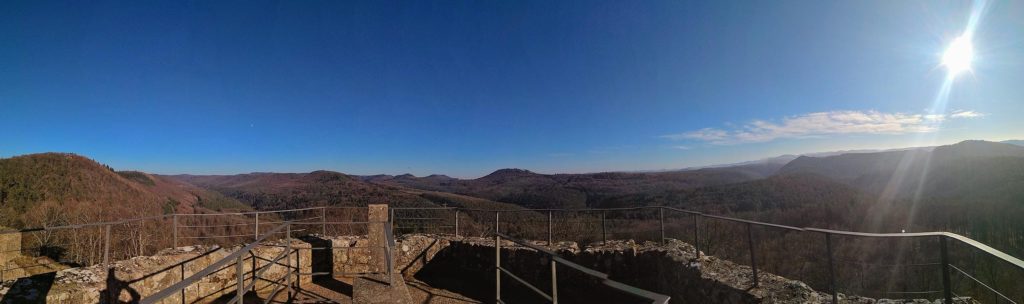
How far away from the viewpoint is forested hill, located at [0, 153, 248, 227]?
13477mm

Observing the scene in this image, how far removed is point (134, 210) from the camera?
57.2ft

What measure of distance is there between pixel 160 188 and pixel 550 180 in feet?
126

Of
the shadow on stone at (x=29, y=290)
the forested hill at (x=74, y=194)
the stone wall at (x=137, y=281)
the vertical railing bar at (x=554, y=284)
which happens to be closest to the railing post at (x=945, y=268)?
the vertical railing bar at (x=554, y=284)

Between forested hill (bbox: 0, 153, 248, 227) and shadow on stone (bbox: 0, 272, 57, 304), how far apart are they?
25.5 ft

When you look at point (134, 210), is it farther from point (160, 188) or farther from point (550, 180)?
point (550, 180)

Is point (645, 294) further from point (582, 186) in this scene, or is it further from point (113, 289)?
point (582, 186)

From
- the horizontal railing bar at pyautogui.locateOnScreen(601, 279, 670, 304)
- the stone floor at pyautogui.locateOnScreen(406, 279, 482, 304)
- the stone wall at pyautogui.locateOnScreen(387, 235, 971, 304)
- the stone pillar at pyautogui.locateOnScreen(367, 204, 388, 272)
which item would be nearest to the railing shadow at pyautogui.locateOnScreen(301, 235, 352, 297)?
the stone pillar at pyautogui.locateOnScreen(367, 204, 388, 272)

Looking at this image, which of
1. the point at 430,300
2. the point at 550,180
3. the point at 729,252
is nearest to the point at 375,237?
the point at 430,300

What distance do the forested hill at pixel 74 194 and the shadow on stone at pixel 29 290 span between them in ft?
25.5

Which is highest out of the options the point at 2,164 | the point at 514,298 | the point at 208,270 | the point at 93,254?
the point at 2,164

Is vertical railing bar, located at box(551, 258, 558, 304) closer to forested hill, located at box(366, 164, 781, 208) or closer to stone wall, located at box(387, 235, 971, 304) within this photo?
stone wall, located at box(387, 235, 971, 304)

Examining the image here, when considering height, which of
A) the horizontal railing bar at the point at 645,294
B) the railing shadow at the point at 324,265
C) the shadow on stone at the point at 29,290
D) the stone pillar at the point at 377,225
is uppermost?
the horizontal railing bar at the point at 645,294

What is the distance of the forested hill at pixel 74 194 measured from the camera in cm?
1348

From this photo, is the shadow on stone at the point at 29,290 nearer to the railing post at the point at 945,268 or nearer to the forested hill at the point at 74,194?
→ the forested hill at the point at 74,194
